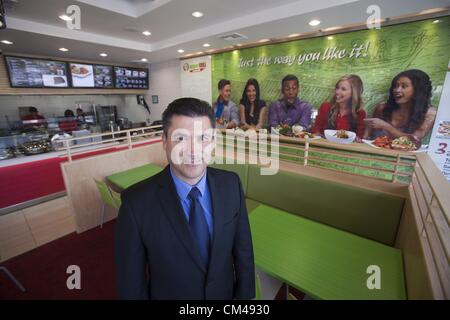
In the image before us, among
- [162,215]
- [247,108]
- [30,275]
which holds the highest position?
[247,108]

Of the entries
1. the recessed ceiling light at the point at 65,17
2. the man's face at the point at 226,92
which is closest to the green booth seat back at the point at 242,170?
the man's face at the point at 226,92

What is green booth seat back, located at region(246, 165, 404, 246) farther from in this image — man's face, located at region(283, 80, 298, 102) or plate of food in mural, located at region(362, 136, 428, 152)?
man's face, located at region(283, 80, 298, 102)

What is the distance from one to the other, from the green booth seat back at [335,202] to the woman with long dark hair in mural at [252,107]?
6.87 feet

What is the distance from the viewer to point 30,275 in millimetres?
2041

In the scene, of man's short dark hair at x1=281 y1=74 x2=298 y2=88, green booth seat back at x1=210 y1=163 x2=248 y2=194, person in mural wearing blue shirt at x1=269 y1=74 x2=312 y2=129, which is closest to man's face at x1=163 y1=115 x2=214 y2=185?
green booth seat back at x1=210 y1=163 x2=248 y2=194

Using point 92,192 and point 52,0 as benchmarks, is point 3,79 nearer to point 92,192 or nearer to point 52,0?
point 52,0

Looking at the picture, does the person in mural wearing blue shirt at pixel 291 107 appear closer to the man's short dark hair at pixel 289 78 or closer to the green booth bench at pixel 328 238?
the man's short dark hair at pixel 289 78

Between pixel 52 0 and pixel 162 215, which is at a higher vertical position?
pixel 52 0

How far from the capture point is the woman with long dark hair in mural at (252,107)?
428 cm

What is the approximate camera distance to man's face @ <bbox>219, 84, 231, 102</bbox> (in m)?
4.73

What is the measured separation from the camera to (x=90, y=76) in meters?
5.32
